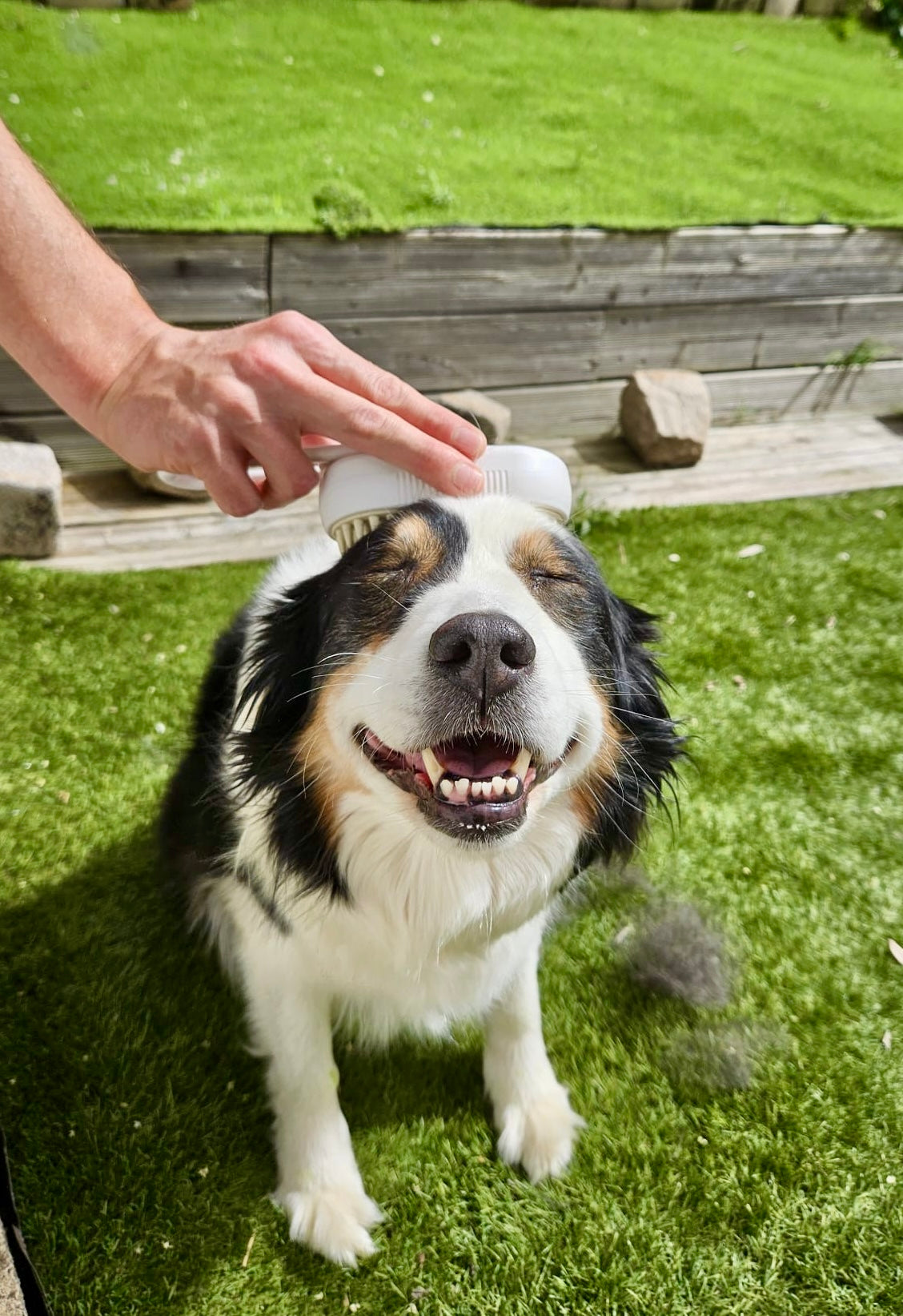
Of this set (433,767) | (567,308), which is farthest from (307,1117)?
(567,308)

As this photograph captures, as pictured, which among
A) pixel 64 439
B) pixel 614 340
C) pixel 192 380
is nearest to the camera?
pixel 192 380

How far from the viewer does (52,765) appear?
274 centimetres

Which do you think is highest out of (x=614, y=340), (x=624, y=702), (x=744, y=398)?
(x=624, y=702)

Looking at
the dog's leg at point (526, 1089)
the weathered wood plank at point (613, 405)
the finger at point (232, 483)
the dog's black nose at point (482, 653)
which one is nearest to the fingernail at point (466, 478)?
the dog's black nose at point (482, 653)

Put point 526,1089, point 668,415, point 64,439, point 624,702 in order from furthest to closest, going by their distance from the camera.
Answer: point 668,415 → point 64,439 → point 526,1089 → point 624,702

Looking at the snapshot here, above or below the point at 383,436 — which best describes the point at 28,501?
below

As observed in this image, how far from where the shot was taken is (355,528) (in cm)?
172

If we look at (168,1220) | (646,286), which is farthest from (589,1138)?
(646,286)

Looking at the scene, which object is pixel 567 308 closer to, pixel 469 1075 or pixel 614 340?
pixel 614 340

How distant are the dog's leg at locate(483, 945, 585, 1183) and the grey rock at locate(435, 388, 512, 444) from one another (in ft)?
9.19

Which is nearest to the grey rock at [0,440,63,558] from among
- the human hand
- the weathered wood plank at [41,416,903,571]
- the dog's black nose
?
the weathered wood plank at [41,416,903,571]

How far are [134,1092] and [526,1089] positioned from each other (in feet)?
2.77

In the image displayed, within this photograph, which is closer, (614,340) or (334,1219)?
(334,1219)

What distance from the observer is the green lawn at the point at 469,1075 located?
5.98 ft
